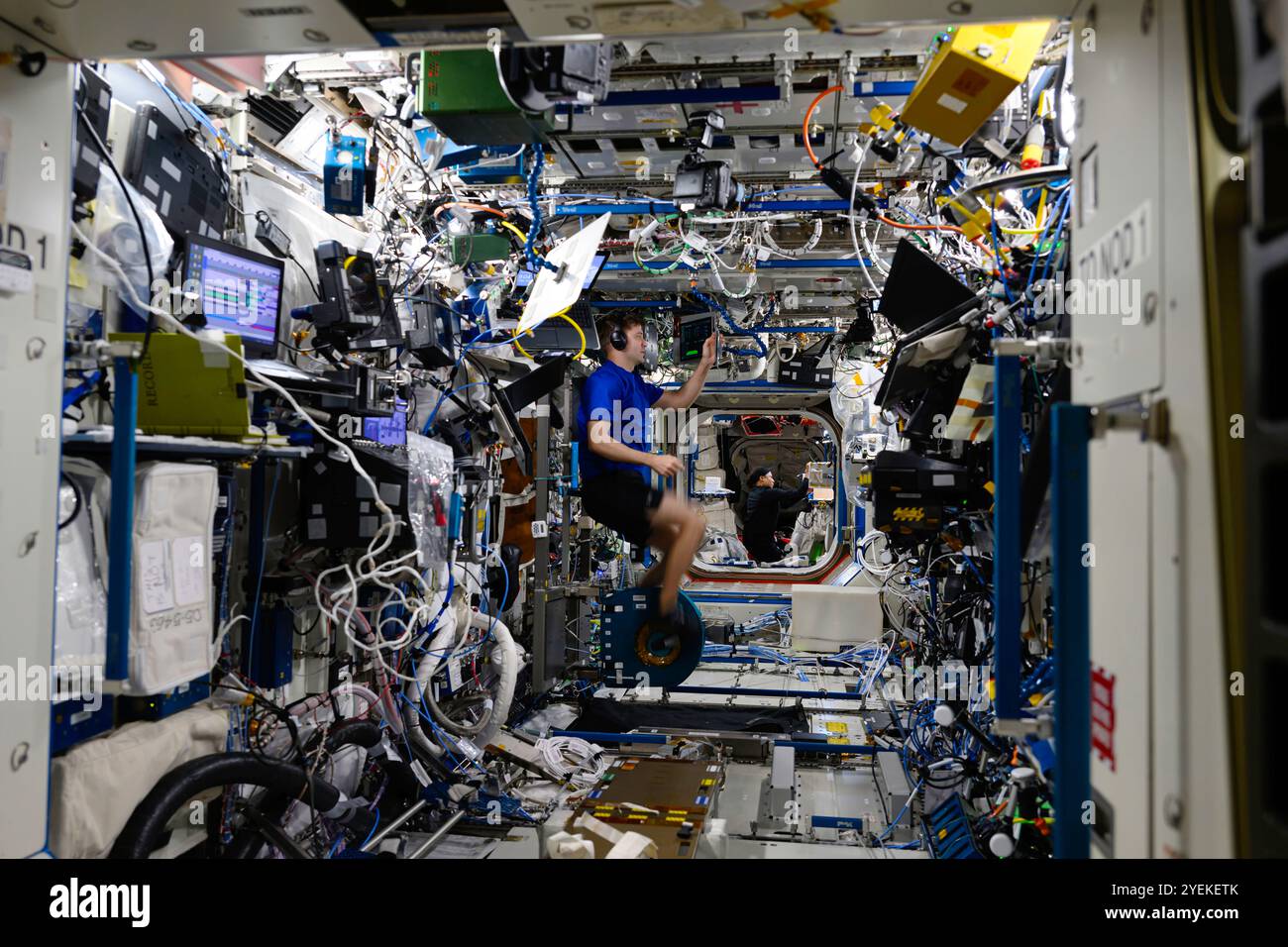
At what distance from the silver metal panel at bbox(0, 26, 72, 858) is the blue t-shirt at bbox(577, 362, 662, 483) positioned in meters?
3.10

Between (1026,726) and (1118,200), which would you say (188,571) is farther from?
(1118,200)

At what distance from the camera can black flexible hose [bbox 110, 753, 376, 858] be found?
252 centimetres

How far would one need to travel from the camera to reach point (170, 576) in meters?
2.57

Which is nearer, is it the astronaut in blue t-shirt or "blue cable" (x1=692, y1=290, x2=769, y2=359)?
the astronaut in blue t-shirt

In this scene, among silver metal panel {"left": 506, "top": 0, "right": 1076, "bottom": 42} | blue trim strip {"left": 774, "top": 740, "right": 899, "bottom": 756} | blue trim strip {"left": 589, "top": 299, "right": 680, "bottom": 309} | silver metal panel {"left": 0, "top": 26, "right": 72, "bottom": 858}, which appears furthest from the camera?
blue trim strip {"left": 589, "top": 299, "right": 680, "bottom": 309}

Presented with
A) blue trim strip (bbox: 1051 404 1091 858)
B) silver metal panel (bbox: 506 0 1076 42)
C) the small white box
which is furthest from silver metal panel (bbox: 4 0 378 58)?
the small white box

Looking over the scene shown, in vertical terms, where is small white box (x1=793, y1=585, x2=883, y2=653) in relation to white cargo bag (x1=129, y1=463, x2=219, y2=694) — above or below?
below

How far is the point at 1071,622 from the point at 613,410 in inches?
144

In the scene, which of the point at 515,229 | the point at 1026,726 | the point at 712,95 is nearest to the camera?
the point at 1026,726

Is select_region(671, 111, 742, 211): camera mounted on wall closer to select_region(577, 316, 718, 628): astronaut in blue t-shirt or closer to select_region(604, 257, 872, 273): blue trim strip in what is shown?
select_region(577, 316, 718, 628): astronaut in blue t-shirt

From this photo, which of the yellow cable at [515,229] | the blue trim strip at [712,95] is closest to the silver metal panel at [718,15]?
the blue trim strip at [712,95]

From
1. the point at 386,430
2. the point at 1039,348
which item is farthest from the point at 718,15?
the point at 386,430

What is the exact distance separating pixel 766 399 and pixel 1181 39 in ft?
30.2

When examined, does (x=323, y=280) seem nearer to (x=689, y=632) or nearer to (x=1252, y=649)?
(x=689, y=632)
